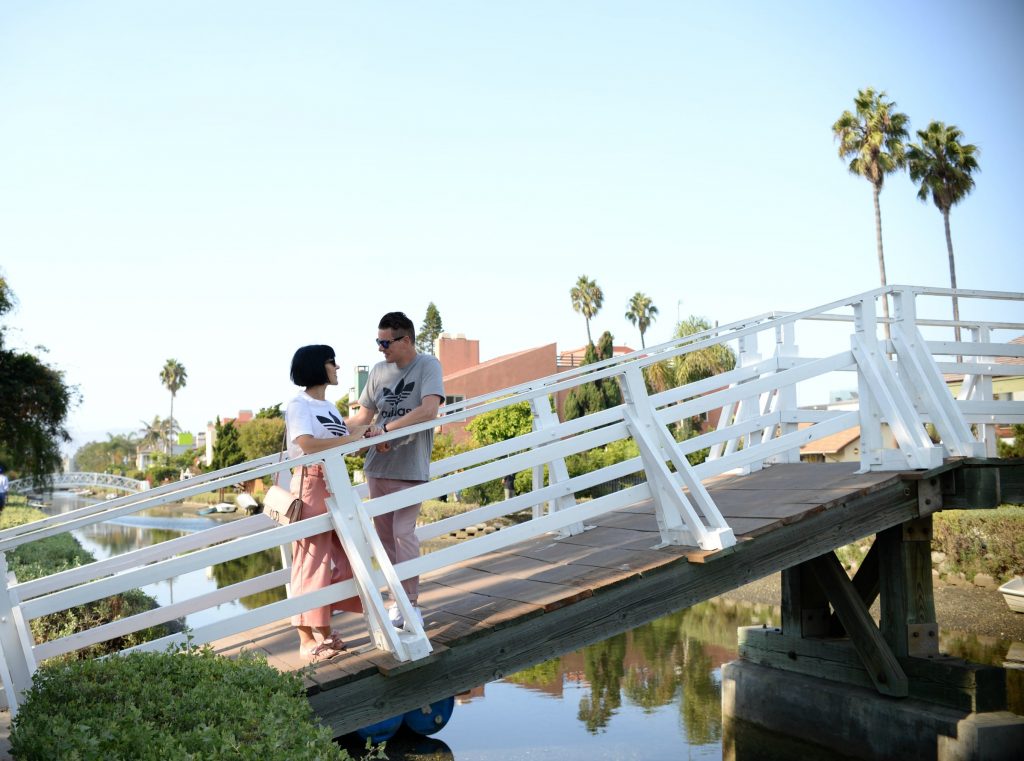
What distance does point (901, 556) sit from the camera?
21.3 ft

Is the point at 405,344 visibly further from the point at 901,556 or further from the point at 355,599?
the point at 901,556

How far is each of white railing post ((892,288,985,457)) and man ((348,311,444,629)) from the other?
339 cm

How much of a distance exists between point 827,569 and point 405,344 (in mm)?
3757

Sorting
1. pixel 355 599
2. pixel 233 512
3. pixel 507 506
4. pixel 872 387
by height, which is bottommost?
pixel 233 512

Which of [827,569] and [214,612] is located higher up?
[827,569]

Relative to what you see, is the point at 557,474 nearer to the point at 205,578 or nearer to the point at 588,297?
the point at 205,578

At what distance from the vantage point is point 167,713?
10.8 feet

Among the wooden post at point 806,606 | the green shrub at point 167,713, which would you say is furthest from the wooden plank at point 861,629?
the green shrub at point 167,713

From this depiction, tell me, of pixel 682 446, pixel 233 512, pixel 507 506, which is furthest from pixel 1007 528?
pixel 233 512

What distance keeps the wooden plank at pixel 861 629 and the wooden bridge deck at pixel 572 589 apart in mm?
734

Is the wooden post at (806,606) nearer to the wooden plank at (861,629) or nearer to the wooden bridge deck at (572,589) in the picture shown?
the wooden plank at (861,629)

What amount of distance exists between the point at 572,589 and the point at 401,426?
1314 mm

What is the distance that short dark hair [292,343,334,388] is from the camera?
16.3 feet

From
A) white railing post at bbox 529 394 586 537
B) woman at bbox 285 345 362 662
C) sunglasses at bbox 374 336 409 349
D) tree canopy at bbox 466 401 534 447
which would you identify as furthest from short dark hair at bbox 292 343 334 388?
tree canopy at bbox 466 401 534 447
